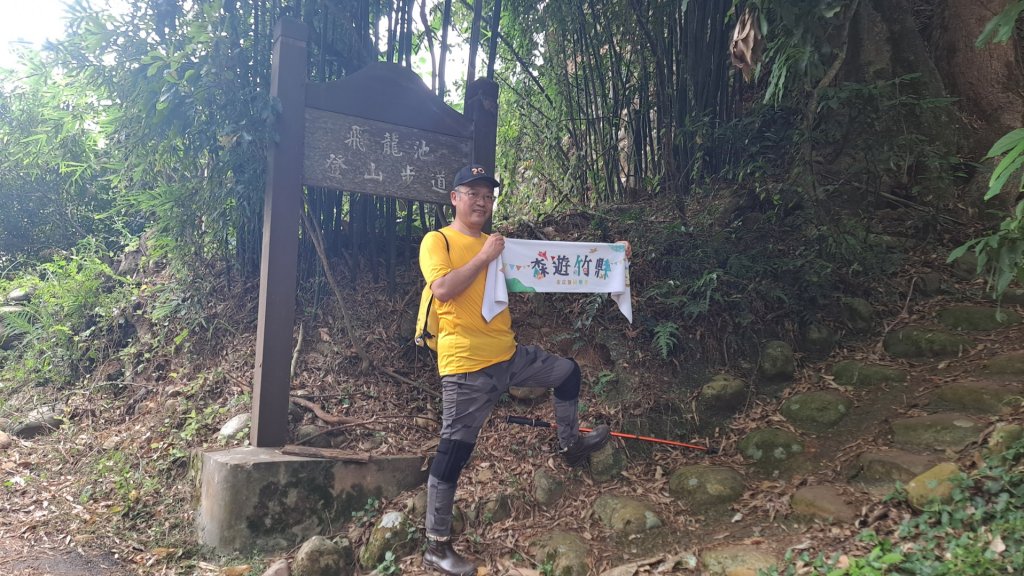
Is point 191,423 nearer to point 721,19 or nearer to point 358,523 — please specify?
point 358,523

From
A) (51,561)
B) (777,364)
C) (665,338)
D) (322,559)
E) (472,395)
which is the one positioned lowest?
(51,561)

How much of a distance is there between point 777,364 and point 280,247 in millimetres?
3181

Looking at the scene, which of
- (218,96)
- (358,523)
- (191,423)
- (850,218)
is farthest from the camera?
(850,218)

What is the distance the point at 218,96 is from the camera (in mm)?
3451

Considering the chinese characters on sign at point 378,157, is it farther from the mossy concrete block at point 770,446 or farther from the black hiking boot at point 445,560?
the mossy concrete block at point 770,446

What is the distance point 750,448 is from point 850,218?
2.35m

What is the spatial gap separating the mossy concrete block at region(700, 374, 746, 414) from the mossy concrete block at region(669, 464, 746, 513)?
0.53 metres

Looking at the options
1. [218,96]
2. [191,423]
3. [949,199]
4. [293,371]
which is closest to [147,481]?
[191,423]

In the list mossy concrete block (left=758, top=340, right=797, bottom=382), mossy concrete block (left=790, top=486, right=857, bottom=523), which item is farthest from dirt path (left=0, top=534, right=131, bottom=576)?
mossy concrete block (left=758, top=340, right=797, bottom=382)

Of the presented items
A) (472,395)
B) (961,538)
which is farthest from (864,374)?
(472,395)

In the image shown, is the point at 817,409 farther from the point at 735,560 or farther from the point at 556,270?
the point at 556,270

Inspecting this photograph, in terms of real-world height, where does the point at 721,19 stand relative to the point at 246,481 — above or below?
above

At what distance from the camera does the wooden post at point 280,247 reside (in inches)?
130

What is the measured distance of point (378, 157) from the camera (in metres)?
3.58
